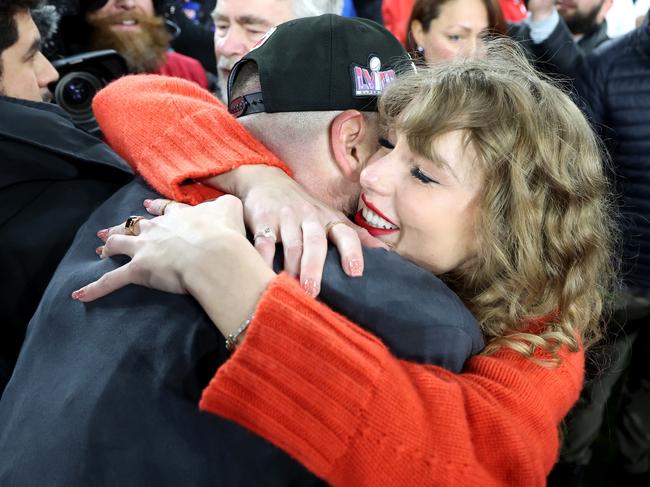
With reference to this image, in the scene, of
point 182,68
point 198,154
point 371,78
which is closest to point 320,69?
point 371,78

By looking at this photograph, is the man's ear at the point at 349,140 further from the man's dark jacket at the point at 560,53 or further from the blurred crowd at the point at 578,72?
the man's dark jacket at the point at 560,53

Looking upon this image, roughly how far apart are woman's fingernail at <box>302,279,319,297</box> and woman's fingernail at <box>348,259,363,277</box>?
0.19 ft

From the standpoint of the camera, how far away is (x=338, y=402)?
33.1 inches

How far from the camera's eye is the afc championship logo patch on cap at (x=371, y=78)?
1382 mm

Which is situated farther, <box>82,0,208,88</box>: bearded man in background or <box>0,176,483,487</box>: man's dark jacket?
<box>82,0,208,88</box>: bearded man in background

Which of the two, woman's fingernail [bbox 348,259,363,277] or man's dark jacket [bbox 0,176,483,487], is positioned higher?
woman's fingernail [bbox 348,259,363,277]

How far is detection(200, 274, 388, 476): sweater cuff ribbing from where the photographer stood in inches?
33.1

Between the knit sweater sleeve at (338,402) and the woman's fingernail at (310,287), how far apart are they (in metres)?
0.06

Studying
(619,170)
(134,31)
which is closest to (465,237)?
(619,170)

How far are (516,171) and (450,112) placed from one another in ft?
0.53

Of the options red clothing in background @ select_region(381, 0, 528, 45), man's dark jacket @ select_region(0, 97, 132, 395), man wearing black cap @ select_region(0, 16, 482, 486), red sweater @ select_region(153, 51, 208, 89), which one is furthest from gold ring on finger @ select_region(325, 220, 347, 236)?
red sweater @ select_region(153, 51, 208, 89)

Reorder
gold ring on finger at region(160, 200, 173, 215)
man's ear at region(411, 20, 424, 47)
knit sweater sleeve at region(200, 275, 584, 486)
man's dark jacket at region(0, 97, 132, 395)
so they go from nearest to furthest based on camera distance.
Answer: knit sweater sleeve at region(200, 275, 584, 486) → gold ring on finger at region(160, 200, 173, 215) → man's dark jacket at region(0, 97, 132, 395) → man's ear at region(411, 20, 424, 47)

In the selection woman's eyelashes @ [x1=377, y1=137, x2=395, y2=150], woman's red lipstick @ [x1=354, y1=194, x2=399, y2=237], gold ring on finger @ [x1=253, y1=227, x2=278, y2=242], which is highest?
woman's eyelashes @ [x1=377, y1=137, x2=395, y2=150]

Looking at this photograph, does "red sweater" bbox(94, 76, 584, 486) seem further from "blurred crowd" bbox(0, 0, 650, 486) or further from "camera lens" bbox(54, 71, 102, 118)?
"camera lens" bbox(54, 71, 102, 118)
